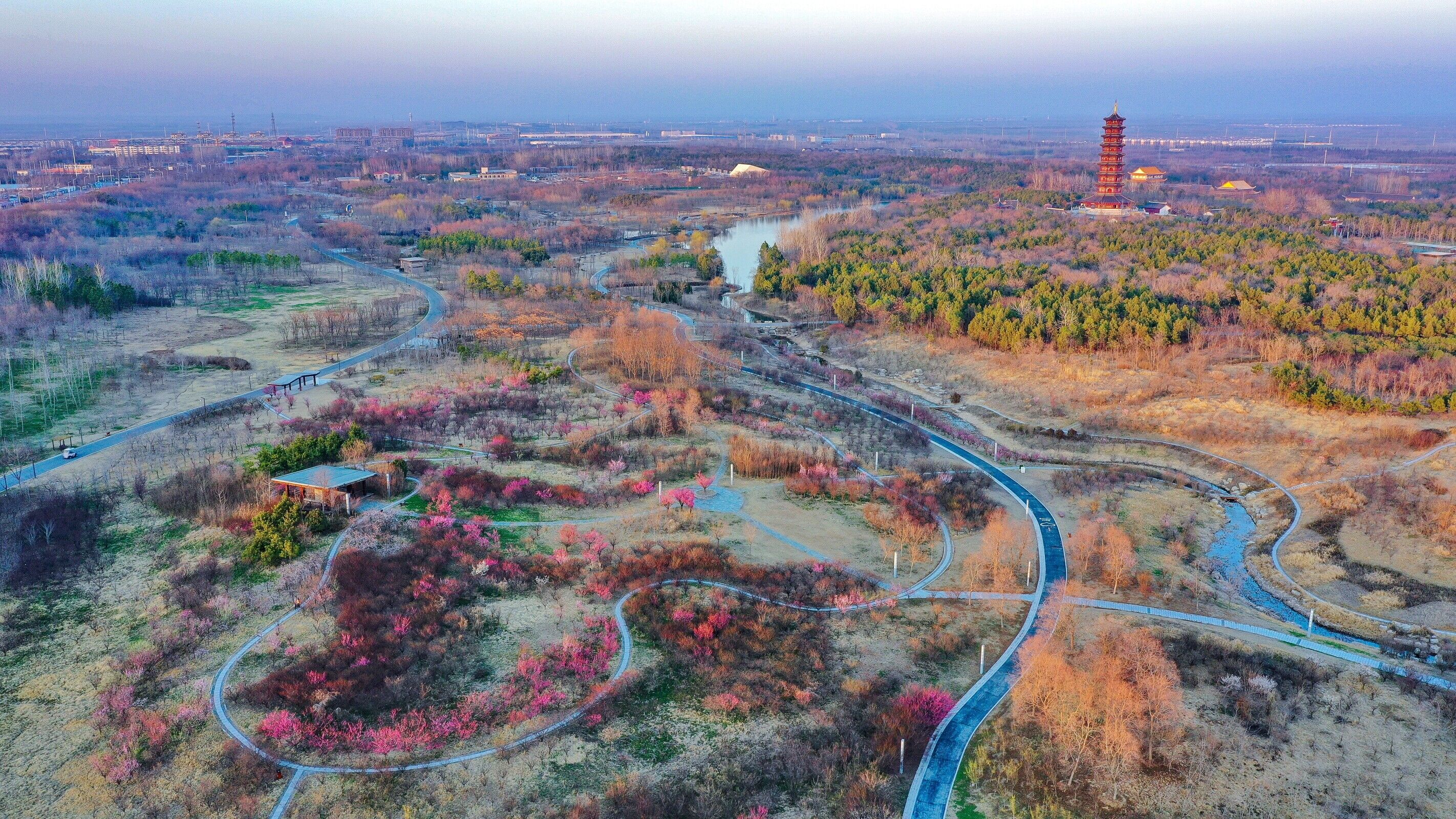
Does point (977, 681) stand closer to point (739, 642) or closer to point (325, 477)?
point (739, 642)

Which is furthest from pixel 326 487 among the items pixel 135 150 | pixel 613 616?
pixel 135 150

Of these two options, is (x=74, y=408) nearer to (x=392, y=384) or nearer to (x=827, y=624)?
(x=392, y=384)

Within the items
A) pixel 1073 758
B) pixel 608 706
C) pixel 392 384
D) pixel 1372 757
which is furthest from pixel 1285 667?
pixel 392 384

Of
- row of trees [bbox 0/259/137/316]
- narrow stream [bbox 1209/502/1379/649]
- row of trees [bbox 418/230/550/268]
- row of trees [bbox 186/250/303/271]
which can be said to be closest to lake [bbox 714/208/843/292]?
row of trees [bbox 418/230/550/268]

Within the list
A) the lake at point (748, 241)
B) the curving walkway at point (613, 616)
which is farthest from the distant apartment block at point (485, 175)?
the curving walkway at point (613, 616)

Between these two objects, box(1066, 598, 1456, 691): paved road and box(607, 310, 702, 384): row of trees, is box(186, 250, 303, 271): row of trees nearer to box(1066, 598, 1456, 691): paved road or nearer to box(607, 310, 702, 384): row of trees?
box(607, 310, 702, 384): row of trees

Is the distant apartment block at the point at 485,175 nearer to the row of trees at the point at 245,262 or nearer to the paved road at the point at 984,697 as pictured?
the row of trees at the point at 245,262
